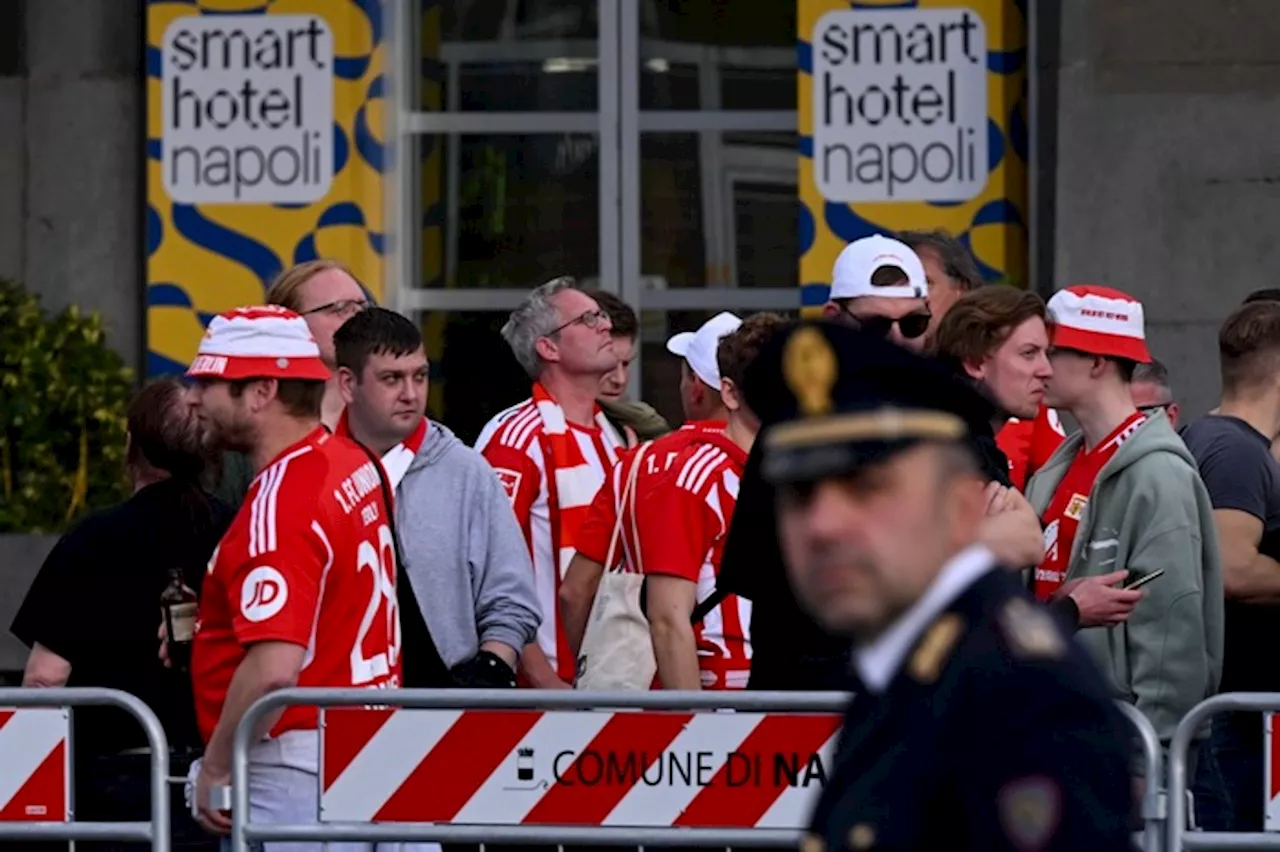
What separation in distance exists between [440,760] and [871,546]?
3239 millimetres

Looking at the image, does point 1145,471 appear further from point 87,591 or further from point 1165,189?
point 1165,189

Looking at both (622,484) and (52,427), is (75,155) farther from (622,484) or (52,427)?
(622,484)

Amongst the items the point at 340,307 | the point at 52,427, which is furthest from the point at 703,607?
the point at 52,427

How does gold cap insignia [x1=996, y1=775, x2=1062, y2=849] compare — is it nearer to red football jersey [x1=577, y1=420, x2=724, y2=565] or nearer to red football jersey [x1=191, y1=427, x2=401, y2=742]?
red football jersey [x1=191, y1=427, x2=401, y2=742]

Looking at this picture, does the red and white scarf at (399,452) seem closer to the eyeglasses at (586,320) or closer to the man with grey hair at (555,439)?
the man with grey hair at (555,439)

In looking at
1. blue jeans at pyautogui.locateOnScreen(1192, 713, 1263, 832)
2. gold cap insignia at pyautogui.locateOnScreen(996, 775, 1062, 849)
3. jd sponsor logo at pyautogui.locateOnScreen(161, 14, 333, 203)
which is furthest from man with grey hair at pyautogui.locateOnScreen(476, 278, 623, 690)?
gold cap insignia at pyautogui.locateOnScreen(996, 775, 1062, 849)

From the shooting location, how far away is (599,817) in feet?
17.5

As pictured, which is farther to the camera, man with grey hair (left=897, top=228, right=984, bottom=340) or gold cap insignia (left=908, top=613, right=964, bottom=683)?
man with grey hair (left=897, top=228, right=984, bottom=340)

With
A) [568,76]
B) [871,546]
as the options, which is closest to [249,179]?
[568,76]

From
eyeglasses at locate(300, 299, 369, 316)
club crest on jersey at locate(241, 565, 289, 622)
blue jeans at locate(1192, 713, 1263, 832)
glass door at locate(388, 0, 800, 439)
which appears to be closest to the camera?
club crest on jersey at locate(241, 565, 289, 622)

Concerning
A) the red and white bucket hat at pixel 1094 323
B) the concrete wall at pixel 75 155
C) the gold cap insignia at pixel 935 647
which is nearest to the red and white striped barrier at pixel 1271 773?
the red and white bucket hat at pixel 1094 323

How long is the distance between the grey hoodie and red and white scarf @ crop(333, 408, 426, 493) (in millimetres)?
19

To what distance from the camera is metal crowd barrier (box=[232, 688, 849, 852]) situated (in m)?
Result: 5.23

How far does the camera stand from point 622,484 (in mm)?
6629
